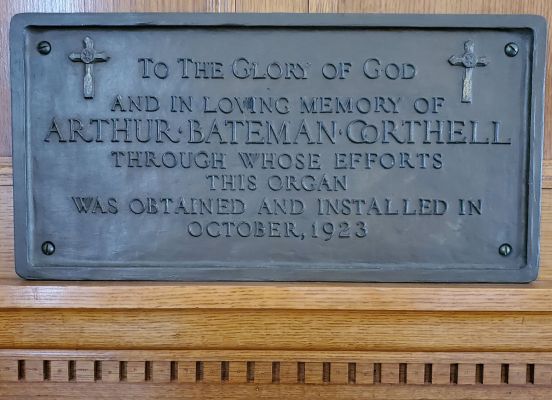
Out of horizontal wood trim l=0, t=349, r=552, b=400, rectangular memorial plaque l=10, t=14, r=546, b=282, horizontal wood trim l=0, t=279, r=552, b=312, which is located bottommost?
horizontal wood trim l=0, t=349, r=552, b=400

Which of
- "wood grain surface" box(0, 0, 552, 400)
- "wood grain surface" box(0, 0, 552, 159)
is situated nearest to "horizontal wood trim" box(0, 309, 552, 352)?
"wood grain surface" box(0, 0, 552, 400)

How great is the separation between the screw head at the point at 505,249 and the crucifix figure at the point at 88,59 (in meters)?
0.81

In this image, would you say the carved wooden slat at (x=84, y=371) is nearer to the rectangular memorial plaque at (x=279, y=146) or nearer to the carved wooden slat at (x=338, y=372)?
the rectangular memorial plaque at (x=279, y=146)

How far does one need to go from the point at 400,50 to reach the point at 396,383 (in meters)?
0.63

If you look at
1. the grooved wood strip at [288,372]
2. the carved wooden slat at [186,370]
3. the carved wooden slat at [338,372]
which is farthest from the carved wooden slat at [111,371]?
the carved wooden slat at [338,372]

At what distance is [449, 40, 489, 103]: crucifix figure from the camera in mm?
1041

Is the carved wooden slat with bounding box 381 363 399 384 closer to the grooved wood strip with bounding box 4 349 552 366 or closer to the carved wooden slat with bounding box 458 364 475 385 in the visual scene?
the grooved wood strip with bounding box 4 349 552 366

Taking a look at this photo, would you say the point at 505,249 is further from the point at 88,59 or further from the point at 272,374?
the point at 88,59

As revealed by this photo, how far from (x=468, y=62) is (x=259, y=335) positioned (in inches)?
25.0

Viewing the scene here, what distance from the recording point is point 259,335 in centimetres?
109

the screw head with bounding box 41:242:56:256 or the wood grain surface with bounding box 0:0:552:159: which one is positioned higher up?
the wood grain surface with bounding box 0:0:552:159

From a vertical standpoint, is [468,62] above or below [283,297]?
above

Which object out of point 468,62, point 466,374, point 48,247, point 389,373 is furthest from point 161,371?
point 468,62

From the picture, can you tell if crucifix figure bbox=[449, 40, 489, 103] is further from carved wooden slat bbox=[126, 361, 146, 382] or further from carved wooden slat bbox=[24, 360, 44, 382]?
carved wooden slat bbox=[24, 360, 44, 382]
